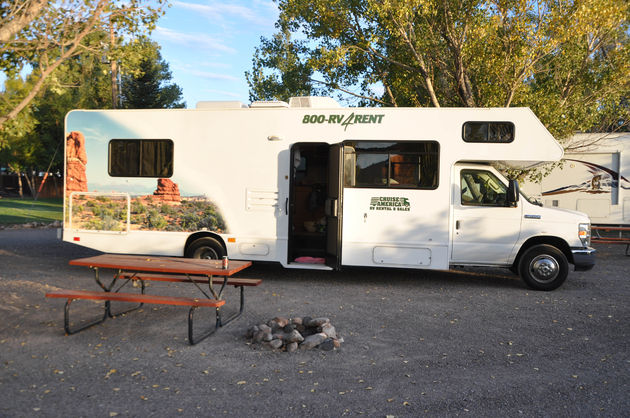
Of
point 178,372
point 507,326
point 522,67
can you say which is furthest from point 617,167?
point 178,372

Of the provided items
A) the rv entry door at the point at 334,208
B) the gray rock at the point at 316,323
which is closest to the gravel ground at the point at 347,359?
the gray rock at the point at 316,323

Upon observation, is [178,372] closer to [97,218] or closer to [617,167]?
[97,218]

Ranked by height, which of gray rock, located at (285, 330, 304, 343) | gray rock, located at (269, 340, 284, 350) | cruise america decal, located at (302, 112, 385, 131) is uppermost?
cruise america decal, located at (302, 112, 385, 131)

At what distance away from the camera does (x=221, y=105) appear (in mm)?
9344

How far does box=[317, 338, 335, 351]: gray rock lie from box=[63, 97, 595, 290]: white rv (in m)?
3.29

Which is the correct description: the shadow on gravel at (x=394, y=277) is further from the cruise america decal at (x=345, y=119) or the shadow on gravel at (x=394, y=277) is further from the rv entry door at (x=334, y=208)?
the cruise america decal at (x=345, y=119)

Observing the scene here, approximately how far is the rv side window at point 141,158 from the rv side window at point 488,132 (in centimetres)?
517

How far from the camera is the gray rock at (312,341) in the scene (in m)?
5.37

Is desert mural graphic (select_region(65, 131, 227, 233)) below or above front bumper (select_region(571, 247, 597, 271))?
above

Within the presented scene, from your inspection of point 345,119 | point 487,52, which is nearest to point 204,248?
point 345,119

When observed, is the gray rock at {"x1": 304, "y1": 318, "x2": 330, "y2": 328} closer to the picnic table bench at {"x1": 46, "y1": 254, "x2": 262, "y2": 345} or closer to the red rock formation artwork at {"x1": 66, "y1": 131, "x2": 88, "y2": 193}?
the picnic table bench at {"x1": 46, "y1": 254, "x2": 262, "y2": 345}

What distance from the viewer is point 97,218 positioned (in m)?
9.40

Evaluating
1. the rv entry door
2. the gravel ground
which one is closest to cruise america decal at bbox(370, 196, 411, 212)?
the rv entry door

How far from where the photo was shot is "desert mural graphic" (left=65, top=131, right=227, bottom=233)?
9156 mm
